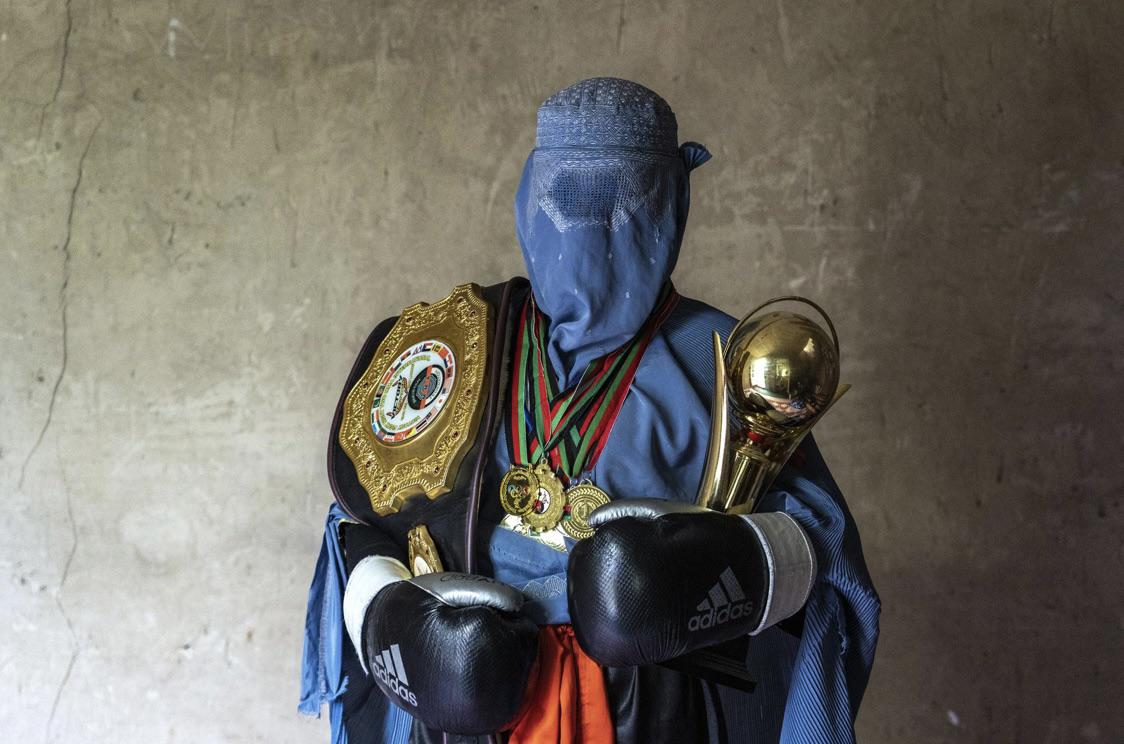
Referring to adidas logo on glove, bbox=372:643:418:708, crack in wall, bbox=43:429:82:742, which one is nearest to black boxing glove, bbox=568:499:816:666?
adidas logo on glove, bbox=372:643:418:708

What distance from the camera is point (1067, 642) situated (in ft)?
7.98

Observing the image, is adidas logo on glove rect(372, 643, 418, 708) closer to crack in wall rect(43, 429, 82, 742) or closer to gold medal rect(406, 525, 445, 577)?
gold medal rect(406, 525, 445, 577)

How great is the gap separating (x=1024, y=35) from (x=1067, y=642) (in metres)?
1.47

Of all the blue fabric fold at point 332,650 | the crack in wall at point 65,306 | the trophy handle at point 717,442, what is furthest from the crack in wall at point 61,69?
the trophy handle at point 717,442

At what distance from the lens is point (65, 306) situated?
2.58 meters

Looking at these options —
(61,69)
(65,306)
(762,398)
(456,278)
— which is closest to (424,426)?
(762,398)

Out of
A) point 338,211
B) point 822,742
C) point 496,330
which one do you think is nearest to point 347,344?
point 338,211

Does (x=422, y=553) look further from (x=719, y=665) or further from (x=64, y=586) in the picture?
(x=64, y=586)

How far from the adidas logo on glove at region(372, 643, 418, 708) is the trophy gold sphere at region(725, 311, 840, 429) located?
21.0 inches

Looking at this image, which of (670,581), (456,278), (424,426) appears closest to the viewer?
(670,581)

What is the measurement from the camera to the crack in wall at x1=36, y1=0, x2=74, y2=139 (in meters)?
2.56

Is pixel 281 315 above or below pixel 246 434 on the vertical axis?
above

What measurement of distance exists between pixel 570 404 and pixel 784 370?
0.33 metres

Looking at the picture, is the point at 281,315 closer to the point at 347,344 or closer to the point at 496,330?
the point at 347,344
